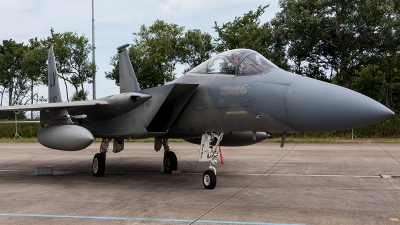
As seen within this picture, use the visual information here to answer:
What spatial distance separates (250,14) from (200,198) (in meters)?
43.3

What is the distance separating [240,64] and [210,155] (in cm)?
188

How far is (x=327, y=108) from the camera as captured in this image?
6824 mm

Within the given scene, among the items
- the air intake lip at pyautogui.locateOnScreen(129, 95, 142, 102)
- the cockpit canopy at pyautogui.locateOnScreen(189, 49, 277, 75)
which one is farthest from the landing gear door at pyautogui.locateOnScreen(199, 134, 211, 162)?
the air intake lip at pyautogui.locateOnScreen(129, 95, 142, 102)

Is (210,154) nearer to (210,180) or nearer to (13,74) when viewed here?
(210,180)

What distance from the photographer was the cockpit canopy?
8.32 metres

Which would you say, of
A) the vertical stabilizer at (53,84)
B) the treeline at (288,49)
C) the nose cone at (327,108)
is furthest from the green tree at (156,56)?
the nose cone at (327,108)

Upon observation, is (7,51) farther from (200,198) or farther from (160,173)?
(200,198)

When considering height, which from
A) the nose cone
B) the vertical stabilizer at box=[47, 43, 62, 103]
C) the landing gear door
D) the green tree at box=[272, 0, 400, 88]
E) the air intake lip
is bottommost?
the landing gear door

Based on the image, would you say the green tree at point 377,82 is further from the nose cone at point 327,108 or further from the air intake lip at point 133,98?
the nose cone at point 327,108

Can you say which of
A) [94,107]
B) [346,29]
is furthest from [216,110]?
[346,29]

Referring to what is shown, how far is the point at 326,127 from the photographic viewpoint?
22.9 ft

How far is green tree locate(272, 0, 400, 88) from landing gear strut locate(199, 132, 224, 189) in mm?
26987

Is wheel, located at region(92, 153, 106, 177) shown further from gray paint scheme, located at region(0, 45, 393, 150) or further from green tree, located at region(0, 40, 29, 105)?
green tree, located at region(0, 40, 29, 105)

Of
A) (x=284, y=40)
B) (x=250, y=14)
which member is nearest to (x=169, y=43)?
(x=250, y=14)
